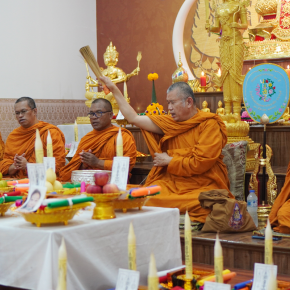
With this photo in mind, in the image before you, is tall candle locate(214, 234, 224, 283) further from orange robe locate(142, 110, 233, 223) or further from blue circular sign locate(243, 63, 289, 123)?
blue circular sign locate(243, 63, 289, 123)

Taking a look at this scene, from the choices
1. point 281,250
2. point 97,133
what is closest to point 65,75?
point 97,133

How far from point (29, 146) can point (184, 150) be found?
1628mm

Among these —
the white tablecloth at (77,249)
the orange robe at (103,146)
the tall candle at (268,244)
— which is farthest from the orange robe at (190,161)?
the tall candle at (268,244)

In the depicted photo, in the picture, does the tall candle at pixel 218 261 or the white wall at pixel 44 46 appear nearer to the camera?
the tall candle at pixel 218 261

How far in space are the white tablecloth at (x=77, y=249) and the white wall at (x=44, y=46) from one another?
15.4ft

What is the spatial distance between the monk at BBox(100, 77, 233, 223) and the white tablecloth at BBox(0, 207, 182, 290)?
1442 millimetres

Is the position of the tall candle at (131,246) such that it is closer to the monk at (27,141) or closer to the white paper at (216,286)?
the white paper at (216,286)

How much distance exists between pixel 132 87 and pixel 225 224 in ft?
14.6

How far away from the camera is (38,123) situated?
4750mm

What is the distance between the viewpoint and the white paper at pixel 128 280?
1724 millimetres

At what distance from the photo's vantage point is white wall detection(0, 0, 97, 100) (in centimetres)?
651

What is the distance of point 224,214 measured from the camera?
3.45m

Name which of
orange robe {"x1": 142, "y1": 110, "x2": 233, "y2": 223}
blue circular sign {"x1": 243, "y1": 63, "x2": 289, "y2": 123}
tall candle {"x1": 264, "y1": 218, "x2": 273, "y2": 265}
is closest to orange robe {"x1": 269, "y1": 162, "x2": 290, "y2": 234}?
orange robe {"x1": 142, "y1": 110, "x2": 233, "y2": 223}

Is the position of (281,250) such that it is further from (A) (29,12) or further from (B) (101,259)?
(A) (29,12)
